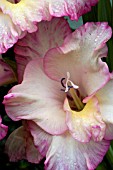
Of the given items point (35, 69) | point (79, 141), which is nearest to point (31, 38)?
point (35, 69)

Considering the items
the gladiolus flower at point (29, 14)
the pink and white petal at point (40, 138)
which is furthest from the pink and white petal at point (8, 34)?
the pink and white petal at point (40, 138)

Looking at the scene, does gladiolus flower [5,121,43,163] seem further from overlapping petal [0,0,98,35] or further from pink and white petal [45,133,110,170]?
overlapping petal [0,0,98,35]

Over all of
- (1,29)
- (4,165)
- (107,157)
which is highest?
(1,29)

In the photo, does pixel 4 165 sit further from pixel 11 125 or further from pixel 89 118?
pixel 89 118

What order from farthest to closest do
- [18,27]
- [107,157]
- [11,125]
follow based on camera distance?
1. [11,125]
2. [107,157]
3. [18,27]

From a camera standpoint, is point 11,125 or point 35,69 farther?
point 11,125

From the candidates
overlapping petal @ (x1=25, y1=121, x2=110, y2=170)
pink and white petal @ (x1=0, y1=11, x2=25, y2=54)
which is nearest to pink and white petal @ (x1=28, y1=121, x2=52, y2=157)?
overlapping petal @ (x1=25, y1=121, x2=110, y2=170)

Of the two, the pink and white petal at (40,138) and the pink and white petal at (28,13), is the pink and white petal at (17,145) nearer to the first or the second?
the pink and white petal at (40,138)

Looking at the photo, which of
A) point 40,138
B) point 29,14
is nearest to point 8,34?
point 29,14
